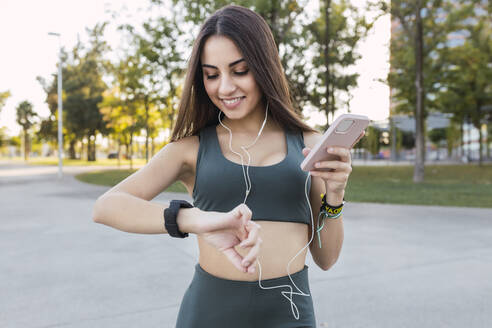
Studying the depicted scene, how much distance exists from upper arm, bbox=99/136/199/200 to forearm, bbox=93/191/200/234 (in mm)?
64

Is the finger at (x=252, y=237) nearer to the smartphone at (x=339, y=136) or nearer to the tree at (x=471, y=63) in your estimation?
the smartphone at (x=339, y=136)

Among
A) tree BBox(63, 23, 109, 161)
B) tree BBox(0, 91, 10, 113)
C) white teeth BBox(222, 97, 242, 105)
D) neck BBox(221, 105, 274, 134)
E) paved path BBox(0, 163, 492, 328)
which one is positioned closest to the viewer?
white teeth BBox(222, 97, 242, 105)

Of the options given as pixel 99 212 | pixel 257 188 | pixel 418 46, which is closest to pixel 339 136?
pixel 257 188

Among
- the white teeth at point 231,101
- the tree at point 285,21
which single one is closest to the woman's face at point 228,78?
the white teeth at point 231,101

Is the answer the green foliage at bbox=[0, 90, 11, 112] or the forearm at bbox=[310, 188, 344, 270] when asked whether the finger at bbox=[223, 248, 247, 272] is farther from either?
the green foliage at bbox=[0, 90, 11, 112]

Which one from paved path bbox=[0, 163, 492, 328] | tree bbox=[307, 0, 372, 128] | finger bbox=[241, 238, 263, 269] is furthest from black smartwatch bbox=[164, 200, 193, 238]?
tree bbox=[307, 0, 372, 128]

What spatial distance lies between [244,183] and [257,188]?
5 centimetres

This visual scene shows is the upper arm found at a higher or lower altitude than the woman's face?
lower

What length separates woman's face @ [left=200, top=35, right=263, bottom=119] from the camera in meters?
1.39

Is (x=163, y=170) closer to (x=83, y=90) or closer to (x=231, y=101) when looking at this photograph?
(x=231, y=101)

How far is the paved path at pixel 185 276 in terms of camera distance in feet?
11.6

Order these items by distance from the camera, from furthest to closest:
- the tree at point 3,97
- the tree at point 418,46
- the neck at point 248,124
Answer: the tree at point 3,97 < the tree at point 418,46 < the neck at point 248,124

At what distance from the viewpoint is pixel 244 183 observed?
1.40 metres

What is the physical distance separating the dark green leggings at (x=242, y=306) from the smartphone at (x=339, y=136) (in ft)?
1.43
